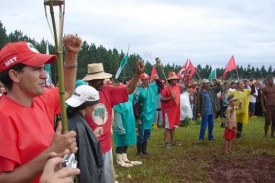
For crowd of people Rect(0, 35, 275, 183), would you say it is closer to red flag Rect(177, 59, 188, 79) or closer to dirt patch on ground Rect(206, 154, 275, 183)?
dirt patch on ground Rect(206, 154, 275, 183)

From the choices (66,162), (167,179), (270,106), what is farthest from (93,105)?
(270,106)

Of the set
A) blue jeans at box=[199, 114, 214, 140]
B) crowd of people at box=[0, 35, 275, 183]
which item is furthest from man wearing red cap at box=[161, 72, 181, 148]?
crowd of people at box=[0, 35, 275, 183]

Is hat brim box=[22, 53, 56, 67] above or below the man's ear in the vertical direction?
above

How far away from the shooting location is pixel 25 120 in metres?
1.94

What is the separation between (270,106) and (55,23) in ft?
32.7

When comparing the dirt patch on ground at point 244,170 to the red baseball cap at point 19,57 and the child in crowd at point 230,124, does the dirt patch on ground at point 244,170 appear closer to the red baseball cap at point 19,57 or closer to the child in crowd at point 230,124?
the child in crowd at point 230,124

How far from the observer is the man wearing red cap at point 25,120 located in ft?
5.76

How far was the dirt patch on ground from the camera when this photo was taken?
6160mm

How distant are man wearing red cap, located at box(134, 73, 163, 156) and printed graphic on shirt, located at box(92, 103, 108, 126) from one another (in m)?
3.90

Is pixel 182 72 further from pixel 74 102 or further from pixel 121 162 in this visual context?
pixel 74 102

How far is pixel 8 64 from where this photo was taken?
1.99m

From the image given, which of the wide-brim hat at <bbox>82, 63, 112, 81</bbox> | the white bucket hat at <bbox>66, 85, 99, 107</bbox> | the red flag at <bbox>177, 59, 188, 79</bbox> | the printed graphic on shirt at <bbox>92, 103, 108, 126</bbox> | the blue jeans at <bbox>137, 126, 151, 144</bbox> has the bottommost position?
the blue jeans at <bbox>137, 126, 151, 144</bbox>

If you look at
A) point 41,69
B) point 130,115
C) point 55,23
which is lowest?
point 130,115

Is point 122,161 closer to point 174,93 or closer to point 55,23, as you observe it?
point 174,93
